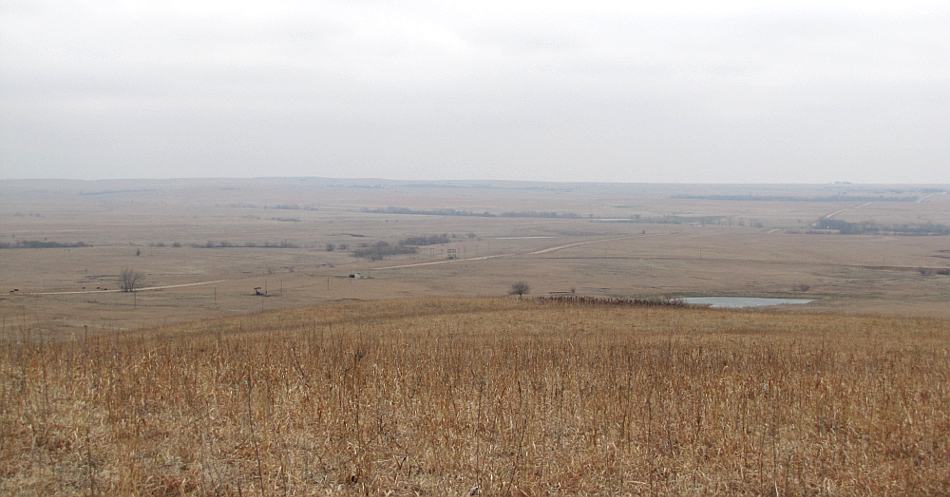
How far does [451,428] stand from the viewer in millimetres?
7734

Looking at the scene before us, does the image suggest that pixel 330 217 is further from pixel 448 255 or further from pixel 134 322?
pixel 134 322

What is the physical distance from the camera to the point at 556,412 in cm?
866

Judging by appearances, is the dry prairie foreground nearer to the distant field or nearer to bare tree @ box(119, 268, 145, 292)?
the distant field

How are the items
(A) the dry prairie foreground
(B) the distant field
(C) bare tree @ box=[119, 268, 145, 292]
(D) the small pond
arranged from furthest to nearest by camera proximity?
(C) bare tree @ box=[119, 268, 145, 292] → (D) the small pond → (B) the distant field → (A) the dry prairie foreground

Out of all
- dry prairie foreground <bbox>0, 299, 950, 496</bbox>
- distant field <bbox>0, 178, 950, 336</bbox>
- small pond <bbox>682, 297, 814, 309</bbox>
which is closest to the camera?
dry prairie foreground <bbox>0, 299, 950, 496</bbox>

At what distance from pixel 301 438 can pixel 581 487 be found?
262cm

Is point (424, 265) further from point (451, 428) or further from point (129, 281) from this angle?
point (451, 428)

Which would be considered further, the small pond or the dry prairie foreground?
the small pond

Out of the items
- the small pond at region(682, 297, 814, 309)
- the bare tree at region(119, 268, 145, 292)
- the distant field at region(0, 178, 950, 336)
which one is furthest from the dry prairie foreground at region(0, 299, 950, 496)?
the bare tree at region(119, 268, 145, 292)

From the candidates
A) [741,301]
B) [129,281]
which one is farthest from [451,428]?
[129,281]

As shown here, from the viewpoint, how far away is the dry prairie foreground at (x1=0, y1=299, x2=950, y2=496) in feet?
20.9

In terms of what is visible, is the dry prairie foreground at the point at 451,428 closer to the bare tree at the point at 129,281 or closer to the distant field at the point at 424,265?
the distant field at the point at 424,265

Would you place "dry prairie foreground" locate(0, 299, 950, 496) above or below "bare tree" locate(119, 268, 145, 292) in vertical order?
→ above

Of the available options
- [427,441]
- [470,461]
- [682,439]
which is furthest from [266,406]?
[682,439]
